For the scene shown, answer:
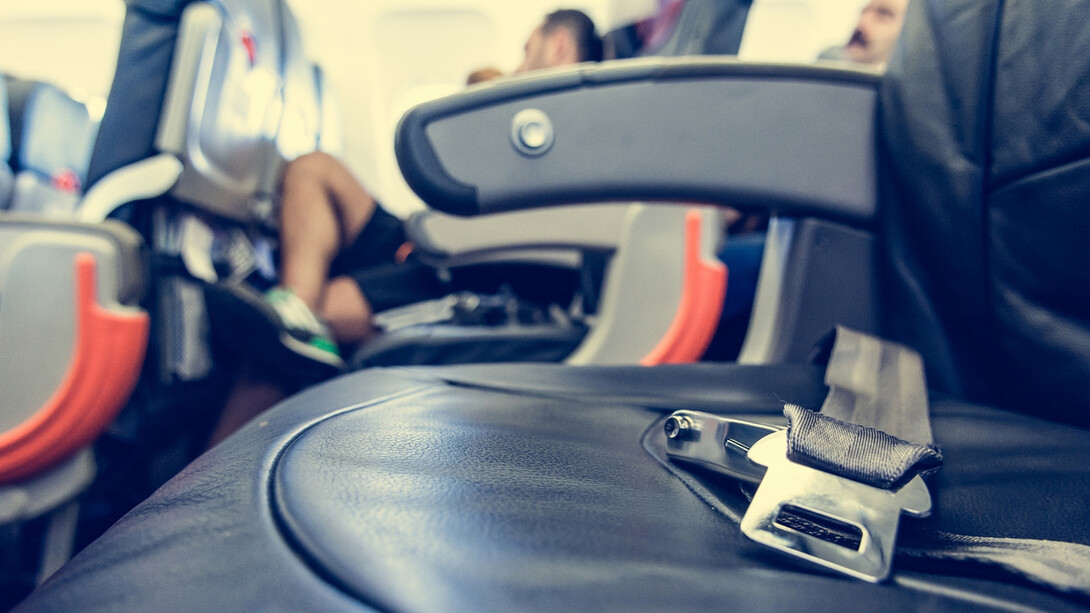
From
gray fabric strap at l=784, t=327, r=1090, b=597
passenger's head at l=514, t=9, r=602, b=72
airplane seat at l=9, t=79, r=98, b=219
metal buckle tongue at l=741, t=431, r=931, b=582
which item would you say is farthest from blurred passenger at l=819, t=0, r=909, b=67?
airplane seat at l=9, t=79, r=98, b=219

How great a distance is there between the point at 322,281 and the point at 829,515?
4.26 feet

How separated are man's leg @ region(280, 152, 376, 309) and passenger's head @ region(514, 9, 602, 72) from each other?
70 centimetres

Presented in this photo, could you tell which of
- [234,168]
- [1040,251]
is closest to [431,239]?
A: [234,168]

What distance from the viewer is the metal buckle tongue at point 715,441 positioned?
0.84 feet

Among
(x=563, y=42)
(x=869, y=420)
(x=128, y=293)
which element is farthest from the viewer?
(x=563, y=42)

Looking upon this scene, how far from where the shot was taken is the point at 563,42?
5.57 feet

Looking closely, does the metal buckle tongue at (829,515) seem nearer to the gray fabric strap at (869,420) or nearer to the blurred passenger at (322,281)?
the gray fabric strap at (869,420)

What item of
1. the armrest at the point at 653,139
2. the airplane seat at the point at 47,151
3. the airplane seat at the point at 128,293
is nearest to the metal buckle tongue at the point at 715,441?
the armrest at the point at 653,139

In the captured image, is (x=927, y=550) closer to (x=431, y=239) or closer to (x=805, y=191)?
(x=805, y=191)

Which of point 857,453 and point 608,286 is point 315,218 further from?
point 857,453

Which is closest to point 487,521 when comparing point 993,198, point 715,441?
point 715,441

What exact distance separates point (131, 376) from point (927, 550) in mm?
913

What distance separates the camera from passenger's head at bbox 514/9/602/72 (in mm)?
1695

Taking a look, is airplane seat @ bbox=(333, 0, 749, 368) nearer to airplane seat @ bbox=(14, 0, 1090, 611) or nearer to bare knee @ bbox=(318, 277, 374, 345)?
bare knee @ bbox=(318, 277, 374, 345)
